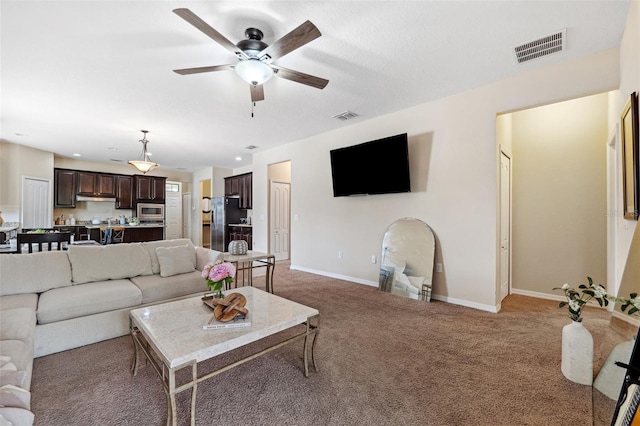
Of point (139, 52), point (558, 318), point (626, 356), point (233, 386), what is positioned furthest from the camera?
point (558, 318)

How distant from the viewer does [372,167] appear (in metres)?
4.20

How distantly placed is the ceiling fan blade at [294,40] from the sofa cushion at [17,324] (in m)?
2.51

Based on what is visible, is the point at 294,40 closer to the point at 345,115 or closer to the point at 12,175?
the point at 345,115

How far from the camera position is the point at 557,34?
2.33 meters

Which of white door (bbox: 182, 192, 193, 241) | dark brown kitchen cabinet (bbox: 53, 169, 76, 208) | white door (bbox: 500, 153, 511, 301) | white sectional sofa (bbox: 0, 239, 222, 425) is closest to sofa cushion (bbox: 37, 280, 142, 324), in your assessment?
white sectional sofa (bbox: 0, 239, 222, 425)

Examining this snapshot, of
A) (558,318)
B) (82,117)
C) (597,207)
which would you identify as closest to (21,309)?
(82,117)

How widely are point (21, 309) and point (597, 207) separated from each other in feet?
19.8

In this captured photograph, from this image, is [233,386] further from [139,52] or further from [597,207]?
[597,207]

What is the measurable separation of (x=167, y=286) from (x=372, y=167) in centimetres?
314

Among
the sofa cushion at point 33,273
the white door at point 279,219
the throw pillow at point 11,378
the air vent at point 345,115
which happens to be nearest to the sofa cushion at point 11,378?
the throw pillow at point 11,378

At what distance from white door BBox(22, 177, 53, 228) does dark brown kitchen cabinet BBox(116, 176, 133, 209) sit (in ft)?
4.91

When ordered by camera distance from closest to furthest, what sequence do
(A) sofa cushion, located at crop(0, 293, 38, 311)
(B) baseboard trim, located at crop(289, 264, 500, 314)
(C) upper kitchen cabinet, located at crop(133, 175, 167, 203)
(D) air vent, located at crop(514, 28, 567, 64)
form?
(A) sofa cushion, located at crop(0, 293, 38, 311), (D) air vent, located at crop(514, 28, 567, 64), (B) baseboard trim, located at crop(289, 264, 500, 314), (C) upper kitchen cabinet, located at crop(133, 175, 167, 203)

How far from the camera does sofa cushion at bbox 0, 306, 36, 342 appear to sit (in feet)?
5.51

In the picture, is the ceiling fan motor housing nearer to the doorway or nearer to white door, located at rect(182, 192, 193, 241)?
the doorway
